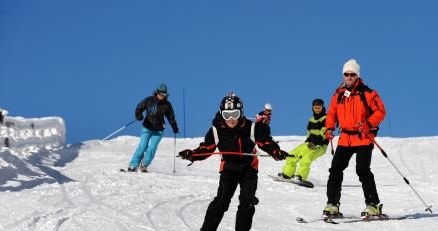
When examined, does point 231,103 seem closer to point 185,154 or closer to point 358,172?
point 185,154

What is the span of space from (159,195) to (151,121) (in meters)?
4.58

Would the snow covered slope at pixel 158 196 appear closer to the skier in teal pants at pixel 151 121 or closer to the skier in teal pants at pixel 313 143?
the skier in teal pants at pixel 313 143

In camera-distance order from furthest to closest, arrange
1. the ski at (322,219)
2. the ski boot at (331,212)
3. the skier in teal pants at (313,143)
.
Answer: the skier in teal pants at (313,143) → the ski boot at (331,212) → the ski at (322,219)

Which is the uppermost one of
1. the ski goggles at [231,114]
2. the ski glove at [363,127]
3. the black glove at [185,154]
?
the ski goggles at [231,114]

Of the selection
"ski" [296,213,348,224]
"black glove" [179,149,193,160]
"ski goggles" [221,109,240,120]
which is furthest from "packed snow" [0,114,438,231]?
"ski goggles" [221,109,240,120]

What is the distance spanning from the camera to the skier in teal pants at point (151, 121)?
15188 mm

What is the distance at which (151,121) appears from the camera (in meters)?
15.3

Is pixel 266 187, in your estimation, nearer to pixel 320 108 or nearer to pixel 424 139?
pixel 320 108

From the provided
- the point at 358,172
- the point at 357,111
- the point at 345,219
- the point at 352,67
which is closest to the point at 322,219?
the point at 345,219

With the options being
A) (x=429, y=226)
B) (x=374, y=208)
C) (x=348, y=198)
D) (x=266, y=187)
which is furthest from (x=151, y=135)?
(x=429, y=226)

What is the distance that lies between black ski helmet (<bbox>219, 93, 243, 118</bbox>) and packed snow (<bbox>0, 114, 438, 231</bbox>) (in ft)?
5.61

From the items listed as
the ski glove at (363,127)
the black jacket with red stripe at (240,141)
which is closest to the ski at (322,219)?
the ski glove at (363,127)

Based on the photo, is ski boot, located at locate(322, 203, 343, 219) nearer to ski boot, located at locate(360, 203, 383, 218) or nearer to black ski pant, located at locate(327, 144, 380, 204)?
black ski pant, located at locate(327, 144, 380, 204)

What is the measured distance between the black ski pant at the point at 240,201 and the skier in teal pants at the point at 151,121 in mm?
7824
